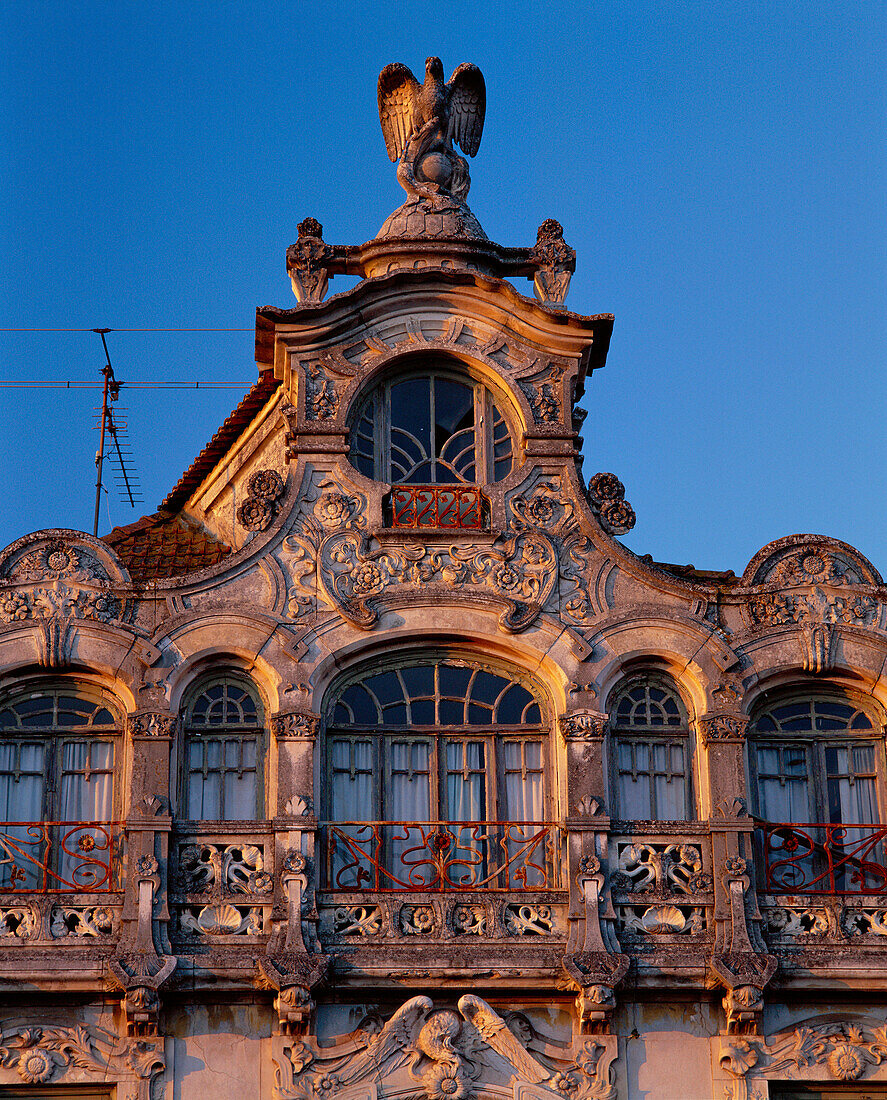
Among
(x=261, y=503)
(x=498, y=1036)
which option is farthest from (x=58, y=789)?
(x=498, y=1036)

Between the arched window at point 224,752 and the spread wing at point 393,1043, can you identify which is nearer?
the spread wing at point 393,1043

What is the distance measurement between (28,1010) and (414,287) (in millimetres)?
8986

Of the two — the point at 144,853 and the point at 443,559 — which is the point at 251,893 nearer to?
the point at 144,853

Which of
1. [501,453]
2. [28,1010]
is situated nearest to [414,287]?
[501,453]

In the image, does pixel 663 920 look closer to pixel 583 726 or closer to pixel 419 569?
pixel 583 726

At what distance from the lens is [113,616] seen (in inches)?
912

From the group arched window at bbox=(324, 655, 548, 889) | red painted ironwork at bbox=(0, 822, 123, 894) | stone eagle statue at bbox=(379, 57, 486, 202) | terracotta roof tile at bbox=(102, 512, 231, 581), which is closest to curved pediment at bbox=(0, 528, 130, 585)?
terracotta roof tile at bbox=(102, 512, 231, 581)

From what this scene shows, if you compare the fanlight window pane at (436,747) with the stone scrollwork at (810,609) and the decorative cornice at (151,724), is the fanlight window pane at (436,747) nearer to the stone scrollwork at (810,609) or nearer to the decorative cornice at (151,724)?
the decorative cornice at (151,724)

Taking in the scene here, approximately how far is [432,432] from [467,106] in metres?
4.79

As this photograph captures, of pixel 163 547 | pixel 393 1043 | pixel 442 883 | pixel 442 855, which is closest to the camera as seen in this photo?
pixel 393 1043

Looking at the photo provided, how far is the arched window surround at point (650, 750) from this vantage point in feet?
75.8

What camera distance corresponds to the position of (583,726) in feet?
75.2

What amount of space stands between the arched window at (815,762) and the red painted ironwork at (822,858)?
283 millimetres

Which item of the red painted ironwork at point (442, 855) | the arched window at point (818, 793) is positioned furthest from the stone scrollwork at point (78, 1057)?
the arched window at point (818, 793)
